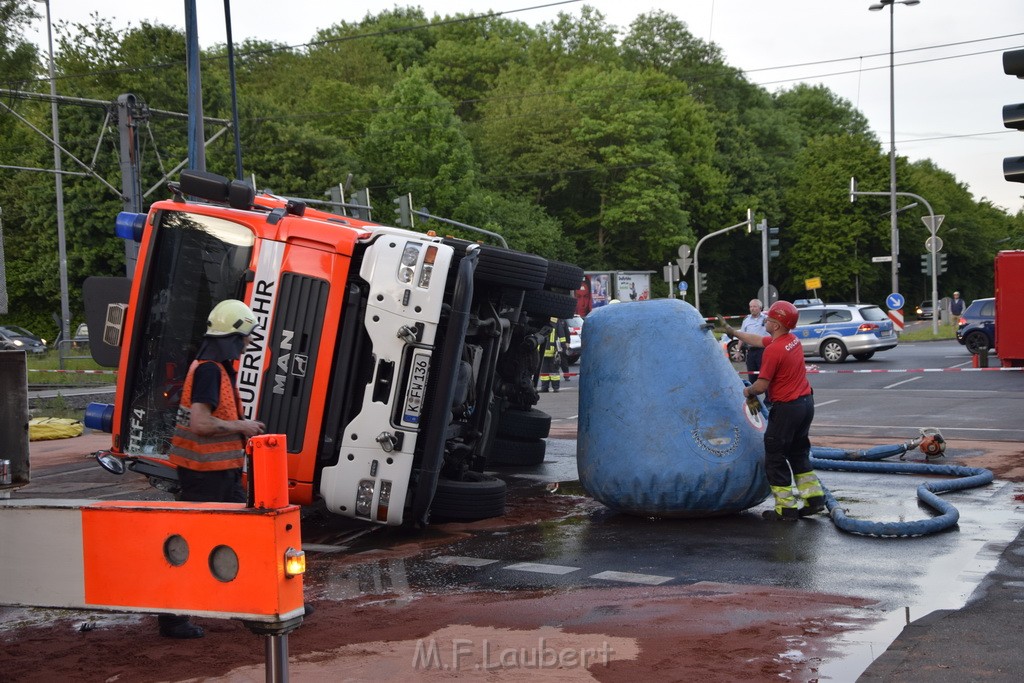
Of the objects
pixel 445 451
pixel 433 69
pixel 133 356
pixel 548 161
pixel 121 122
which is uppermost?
pixel 433 69

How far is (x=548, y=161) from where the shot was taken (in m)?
63.5

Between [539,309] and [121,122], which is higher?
[121,122]

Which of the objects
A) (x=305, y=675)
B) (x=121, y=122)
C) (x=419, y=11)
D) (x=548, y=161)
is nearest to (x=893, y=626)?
(x=305, y=675)

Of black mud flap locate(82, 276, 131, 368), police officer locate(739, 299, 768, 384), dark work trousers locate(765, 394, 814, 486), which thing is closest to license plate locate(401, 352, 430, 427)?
black mud flap locate(82, 276, 131, 368)

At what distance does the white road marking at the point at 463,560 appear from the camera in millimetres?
7891

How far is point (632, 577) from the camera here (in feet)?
24.2

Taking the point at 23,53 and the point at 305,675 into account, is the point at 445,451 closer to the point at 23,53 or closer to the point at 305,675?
the point at 305,675

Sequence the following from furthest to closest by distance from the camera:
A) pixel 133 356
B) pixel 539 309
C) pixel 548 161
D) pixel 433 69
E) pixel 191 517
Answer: pixel 433 69
pixel 548 161
pixel 539 309
pixel 133 356
pixel 191 517

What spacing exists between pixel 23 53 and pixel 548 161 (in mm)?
48063

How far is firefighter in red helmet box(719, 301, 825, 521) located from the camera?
9102 millimetres

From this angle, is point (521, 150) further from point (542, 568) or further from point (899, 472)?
point (542, 568)

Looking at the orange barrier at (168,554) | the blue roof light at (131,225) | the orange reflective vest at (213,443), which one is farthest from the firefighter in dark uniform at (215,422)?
the blue roof light at (131,225)

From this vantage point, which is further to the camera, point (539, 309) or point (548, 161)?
point (548, 161)

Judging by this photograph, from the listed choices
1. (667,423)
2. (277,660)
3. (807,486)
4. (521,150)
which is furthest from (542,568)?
(521,150)
